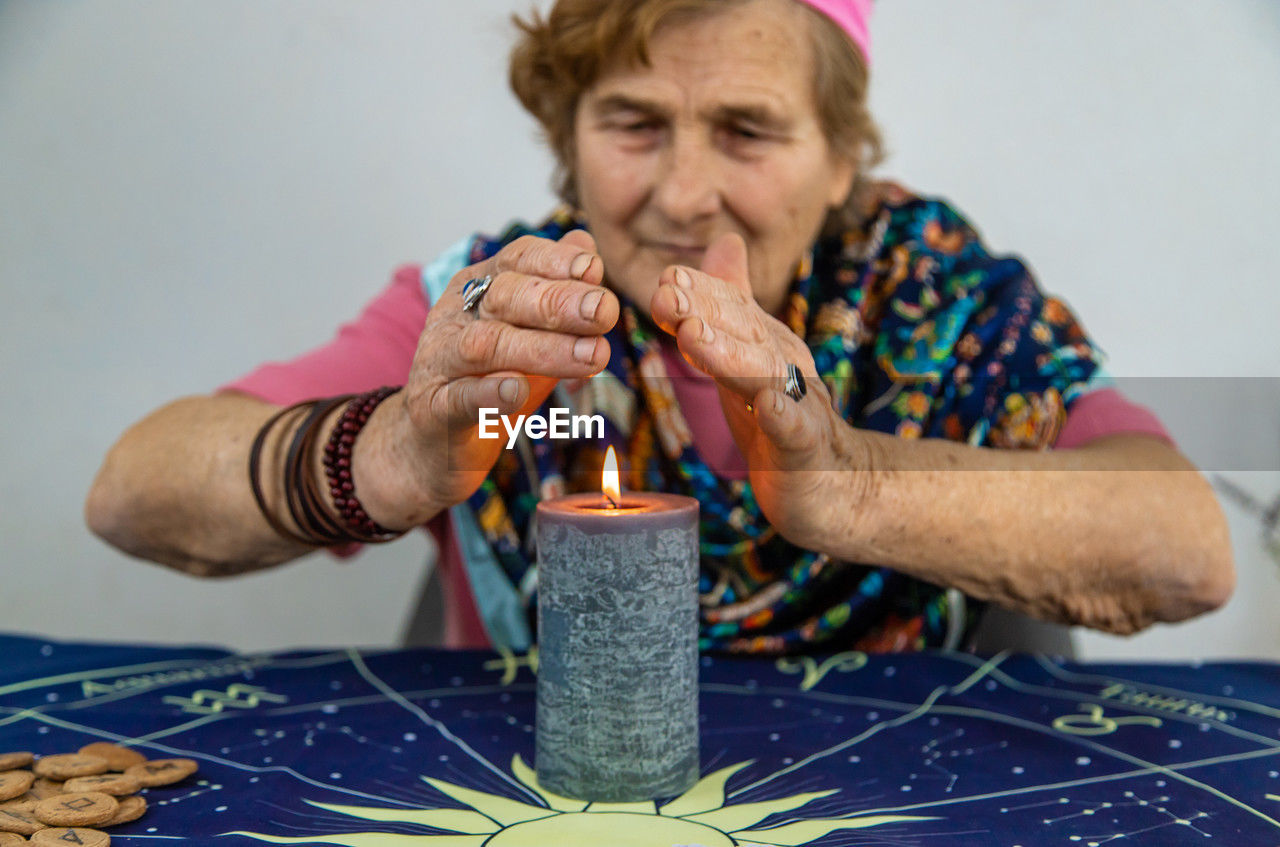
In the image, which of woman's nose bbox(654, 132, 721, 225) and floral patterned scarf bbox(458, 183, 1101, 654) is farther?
floral patterned scarf bbox(458, 183, 1101, 654)

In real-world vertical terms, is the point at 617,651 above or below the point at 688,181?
below

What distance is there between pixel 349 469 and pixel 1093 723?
769mm

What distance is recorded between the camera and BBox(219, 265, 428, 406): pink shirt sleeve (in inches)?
53.0

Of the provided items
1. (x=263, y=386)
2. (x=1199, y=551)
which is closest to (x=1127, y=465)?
(x=1199, y=551)

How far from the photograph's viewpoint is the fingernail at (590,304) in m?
0.81

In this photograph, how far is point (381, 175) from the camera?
7.70 feet

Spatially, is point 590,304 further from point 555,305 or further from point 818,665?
point 818,665

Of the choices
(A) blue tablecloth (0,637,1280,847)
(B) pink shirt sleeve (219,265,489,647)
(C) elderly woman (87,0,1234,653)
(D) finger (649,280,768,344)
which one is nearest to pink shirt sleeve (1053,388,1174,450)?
(C) elderly woman (87,0,1234,653)

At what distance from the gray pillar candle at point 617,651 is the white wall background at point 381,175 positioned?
163 centimetres

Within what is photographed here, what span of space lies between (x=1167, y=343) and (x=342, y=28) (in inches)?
76.9

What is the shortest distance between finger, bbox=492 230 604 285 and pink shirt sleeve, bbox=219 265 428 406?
55cm

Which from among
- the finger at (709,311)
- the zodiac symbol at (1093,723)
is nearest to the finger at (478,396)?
the finger at (709,311)

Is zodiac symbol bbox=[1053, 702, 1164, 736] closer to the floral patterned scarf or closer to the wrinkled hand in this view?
the floral patterned scarf

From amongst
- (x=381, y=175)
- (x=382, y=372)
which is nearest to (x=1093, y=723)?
(x=382, y=372)
